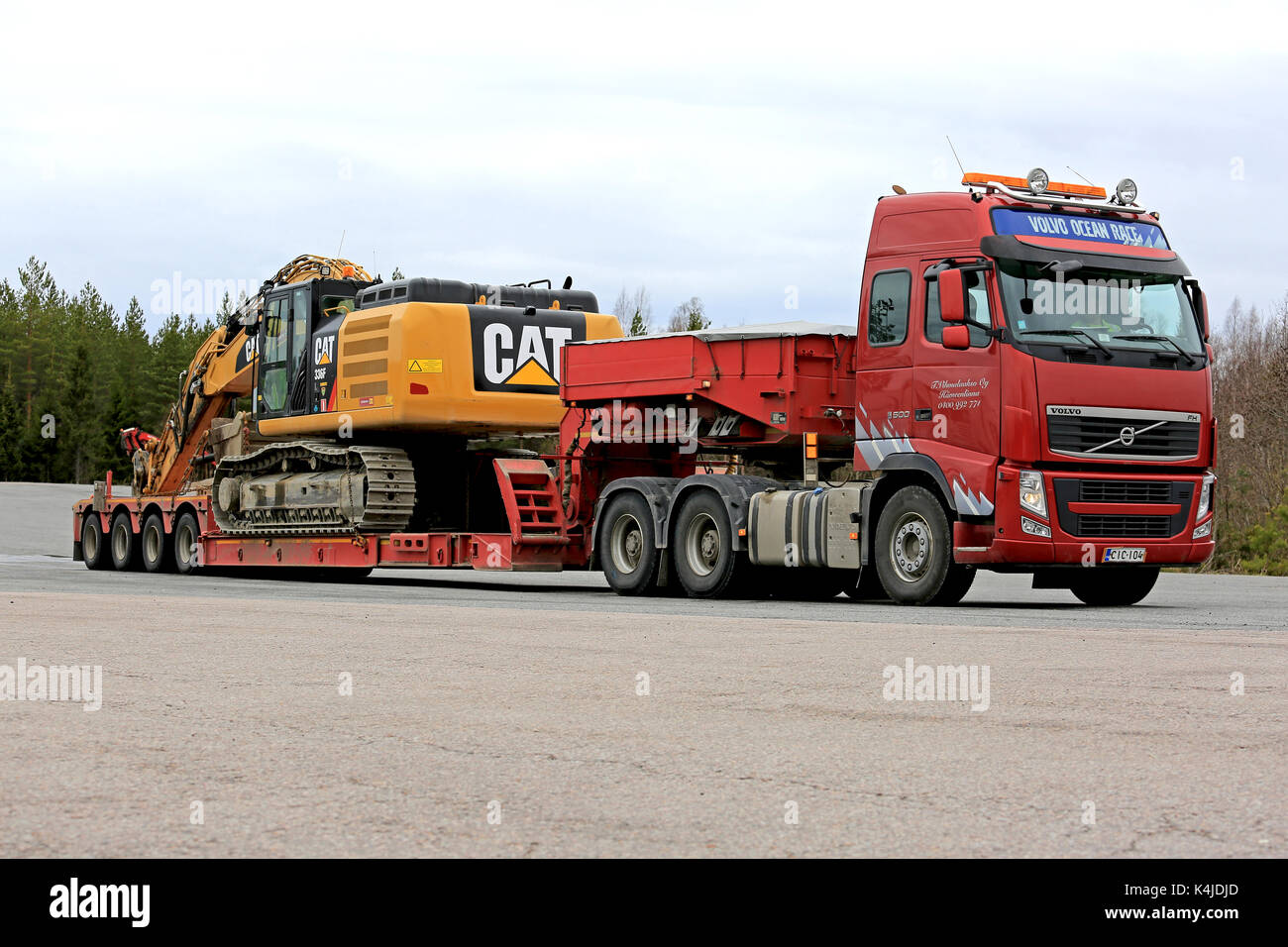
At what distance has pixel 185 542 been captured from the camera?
2709 centimetres

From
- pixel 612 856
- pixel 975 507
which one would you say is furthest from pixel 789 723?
pixel 975 507

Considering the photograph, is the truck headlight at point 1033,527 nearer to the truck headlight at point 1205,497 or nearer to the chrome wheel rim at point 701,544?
the truck headlight at point 1205,497

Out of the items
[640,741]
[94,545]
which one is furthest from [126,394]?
[640,741]

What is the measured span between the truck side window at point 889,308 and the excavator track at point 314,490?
7.94m

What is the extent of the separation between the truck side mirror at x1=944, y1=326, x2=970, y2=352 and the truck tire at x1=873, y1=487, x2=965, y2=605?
1.55 meters

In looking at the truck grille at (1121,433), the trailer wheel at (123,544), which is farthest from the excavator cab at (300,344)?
the truck grille at (1121,433)

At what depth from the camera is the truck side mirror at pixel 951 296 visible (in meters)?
15.9

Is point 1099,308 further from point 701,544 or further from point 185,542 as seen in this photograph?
point 185,542

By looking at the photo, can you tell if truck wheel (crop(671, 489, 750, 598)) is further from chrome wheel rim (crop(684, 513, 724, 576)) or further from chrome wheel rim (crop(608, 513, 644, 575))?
chrome wheel rim (crop(608, 513, 644, 575))

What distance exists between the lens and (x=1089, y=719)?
7.75 m

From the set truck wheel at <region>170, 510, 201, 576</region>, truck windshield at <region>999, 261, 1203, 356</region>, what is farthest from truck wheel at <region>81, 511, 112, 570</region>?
truck windshield at <region>999, 261, 1203, 356</region>

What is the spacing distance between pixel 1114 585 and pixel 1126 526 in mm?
1985

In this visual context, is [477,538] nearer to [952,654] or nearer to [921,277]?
[921,277]

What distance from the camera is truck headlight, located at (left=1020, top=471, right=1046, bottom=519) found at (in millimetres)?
15914
